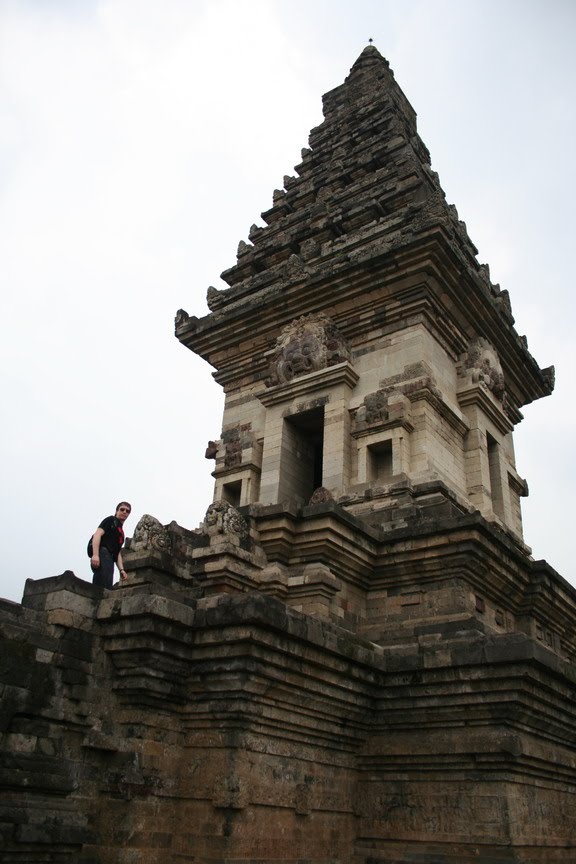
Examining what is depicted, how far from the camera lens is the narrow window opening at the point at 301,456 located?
14.4 m

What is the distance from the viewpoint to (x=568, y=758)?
9898 mm

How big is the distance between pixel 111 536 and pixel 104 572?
0.49m

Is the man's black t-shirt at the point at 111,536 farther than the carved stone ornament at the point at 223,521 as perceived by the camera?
No

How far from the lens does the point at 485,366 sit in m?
15.1

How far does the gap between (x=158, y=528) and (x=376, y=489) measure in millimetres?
3973

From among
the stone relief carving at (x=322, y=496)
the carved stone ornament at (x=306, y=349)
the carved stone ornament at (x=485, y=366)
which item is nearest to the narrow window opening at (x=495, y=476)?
the carved stone ornament at (x=485, y=366)

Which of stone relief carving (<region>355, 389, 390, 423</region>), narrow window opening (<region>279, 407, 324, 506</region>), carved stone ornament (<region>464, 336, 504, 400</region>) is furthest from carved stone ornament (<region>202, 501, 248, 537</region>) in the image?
carved stone ornament (<region>464, 336, 504, 400</region>)

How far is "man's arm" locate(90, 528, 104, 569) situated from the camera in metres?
9.12

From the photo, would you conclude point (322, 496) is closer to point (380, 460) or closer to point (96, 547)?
point (380, 460)

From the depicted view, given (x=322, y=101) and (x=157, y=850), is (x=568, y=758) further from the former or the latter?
(x=322, y=101)

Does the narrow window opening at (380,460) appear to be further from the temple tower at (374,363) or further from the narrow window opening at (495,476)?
the narrow window opening at (495,476)

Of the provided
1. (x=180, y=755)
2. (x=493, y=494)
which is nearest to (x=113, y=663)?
(x=180, y=755)

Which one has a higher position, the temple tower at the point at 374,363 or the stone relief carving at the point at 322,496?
the temple tower at the point at 374,363

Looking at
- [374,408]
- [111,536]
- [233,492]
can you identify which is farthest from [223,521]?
[233,492]
